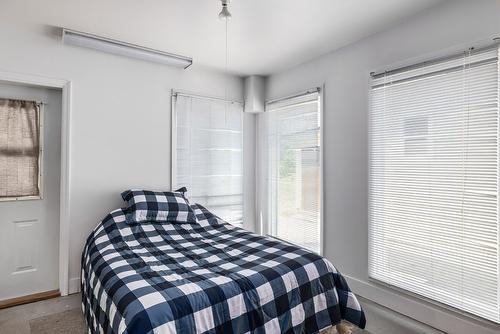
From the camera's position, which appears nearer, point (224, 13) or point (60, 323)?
point (224, 13)

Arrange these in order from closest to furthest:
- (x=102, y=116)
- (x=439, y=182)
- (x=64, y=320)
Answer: (x=439, y=182), (x=64, y=320), (x=102, y=116)

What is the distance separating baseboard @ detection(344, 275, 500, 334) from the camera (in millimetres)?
2055

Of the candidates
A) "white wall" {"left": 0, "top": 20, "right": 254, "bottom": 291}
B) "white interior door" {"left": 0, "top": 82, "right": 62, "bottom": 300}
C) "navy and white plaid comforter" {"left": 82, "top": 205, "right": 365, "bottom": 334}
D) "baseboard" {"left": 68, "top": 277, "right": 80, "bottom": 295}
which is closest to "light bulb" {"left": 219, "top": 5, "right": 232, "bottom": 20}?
"white wall" {"left": 0, "top": 20, "right": 254, "bottom": 291}

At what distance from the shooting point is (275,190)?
12.9ft

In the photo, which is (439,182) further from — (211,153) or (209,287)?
(211,153)

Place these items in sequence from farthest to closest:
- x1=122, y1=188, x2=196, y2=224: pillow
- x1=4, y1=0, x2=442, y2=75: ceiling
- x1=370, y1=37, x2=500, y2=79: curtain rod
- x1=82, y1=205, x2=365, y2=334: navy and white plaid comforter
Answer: x1=122, y1=188, x2=196, y2=224: pillow → x1=4, y1=0, x2=442, y2=75: ceiling → x1=370, y1=37, x2=500, y2=79: curtain rod → x1=82, y1=205, x2=365, y2=334: navy and white plaid comforter

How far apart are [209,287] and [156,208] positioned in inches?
57.8

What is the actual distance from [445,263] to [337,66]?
2040 mm

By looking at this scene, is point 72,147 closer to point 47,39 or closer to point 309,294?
point 47,39

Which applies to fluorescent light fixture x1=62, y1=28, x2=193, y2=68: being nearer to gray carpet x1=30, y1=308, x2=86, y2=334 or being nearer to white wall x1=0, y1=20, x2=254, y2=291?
white wall x1=0, y1=20, x2=254, y2=291

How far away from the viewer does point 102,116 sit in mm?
3029

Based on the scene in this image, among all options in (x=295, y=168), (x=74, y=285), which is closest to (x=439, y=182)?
(x=295, y=168)

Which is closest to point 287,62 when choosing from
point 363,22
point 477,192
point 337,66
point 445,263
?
point 337,66

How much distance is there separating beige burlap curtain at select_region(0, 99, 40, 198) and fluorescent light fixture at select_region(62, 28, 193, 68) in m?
0.76
